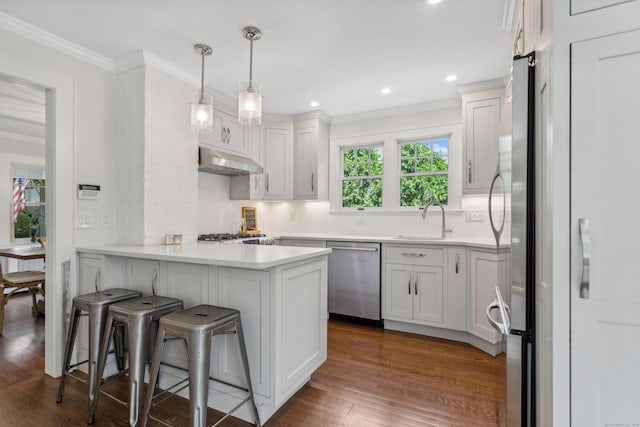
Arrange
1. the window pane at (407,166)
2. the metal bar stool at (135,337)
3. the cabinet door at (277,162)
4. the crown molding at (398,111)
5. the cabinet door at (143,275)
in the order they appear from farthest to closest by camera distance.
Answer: the cabinet door at (277,162) → the window pane at (407,166) → the crown molding at (398,111) → the cabinet door at (143,275) → the metal bar stool at (135,337)

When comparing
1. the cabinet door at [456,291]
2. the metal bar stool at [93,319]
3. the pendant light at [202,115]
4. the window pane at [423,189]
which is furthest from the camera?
the window pane at [423,189]

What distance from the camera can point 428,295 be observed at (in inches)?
122

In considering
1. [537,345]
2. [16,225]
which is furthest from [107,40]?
[16,225]

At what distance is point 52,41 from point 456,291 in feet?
12.7

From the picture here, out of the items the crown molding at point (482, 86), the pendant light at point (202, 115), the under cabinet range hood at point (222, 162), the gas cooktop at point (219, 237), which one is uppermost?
the crown molding at point (482, 86)

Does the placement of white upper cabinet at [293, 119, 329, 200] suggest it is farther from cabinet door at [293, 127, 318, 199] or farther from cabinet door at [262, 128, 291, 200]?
cabinet door at [262, 128, 291, 200]

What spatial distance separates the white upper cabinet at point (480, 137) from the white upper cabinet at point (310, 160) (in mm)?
1734

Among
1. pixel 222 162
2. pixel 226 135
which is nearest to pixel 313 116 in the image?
pixel 226 135

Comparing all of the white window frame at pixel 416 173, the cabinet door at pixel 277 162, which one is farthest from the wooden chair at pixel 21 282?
the white window frame at pixel 416 173

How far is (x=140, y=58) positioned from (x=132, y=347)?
7.36ft

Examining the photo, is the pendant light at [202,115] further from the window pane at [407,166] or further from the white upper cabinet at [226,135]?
the window pane at [407,166]

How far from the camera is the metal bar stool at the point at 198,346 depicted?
1.48 metres

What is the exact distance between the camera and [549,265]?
3.33 feet

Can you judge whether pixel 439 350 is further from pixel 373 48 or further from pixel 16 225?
pixel 16 225
